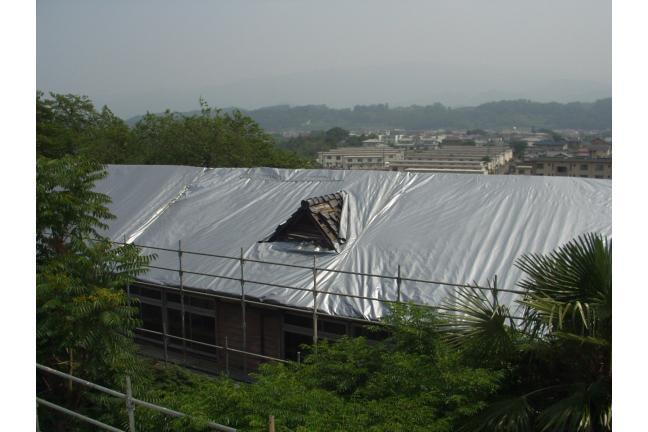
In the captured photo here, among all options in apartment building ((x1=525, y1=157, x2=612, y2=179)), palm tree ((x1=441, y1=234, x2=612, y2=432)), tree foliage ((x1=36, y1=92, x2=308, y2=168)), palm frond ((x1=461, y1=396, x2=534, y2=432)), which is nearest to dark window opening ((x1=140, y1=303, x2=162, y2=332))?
palm tree ((x1=441, y1=234, x2=612, y2=432))

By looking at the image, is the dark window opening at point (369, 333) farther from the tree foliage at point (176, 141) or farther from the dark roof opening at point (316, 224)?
the tree foliage at point (176, 141)

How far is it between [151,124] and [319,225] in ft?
90.5

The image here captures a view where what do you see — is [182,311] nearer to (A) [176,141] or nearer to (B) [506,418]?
(B) [506,418]

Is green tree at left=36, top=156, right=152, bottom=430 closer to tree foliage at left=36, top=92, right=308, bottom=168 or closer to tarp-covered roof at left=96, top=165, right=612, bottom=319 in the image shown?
tarp-covered roof at left=96, top=165, right=612, bottom=319

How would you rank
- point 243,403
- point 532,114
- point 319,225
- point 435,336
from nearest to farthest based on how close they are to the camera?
point 243,403 → point 435,336 → point 319,225 → point 532,114

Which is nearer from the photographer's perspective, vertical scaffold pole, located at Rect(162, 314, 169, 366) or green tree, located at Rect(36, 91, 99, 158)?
vertical scaffold pole, located at Rect(162, 314, 169, 366)

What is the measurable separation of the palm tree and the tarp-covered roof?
3792mm

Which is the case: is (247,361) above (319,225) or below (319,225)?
below

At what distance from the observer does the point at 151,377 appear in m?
10.6

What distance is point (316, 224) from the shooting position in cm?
1370

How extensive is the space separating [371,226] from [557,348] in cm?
741

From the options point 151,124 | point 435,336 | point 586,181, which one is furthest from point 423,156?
point 435,336

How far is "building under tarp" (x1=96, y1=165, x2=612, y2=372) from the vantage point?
11.9 m

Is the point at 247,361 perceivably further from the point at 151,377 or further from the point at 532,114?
the point at 532,114
